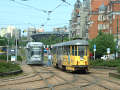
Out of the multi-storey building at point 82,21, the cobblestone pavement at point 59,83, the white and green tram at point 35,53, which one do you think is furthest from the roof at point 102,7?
the cobblestone pavement at point 59,83

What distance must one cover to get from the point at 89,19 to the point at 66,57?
55.1 m

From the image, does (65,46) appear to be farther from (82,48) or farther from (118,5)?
(118,5)

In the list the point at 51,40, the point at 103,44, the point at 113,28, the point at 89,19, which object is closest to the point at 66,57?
the point at 103,44

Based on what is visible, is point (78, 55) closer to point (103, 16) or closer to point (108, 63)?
point (108, 63)

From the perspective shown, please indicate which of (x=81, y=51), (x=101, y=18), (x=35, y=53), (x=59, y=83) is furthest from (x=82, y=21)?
(x=59, y=83)

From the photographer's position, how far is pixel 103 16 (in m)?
75.8

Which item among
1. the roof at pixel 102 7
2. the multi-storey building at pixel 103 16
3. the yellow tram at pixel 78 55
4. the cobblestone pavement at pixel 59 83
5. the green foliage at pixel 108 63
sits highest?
the roof at pixel 102 7

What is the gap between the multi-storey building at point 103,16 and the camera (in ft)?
218

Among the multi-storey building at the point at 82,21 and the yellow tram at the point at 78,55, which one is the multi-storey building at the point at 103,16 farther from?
the yellow tram at the point at 78,55

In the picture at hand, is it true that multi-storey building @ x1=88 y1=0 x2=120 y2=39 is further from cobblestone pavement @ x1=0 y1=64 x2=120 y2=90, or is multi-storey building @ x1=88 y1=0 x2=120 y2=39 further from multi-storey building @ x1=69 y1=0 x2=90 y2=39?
cobblestone pavement @ x1=0 y1=64 x2=120 y2=90

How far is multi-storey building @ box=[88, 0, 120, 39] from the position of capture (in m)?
66.3

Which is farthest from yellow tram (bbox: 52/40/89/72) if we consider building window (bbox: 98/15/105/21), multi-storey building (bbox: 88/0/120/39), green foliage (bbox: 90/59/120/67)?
building window (bbox: 98/15/105/21)

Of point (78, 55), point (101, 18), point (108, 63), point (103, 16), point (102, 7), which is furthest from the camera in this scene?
point (102, 7)

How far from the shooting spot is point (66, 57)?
25.8 metres
